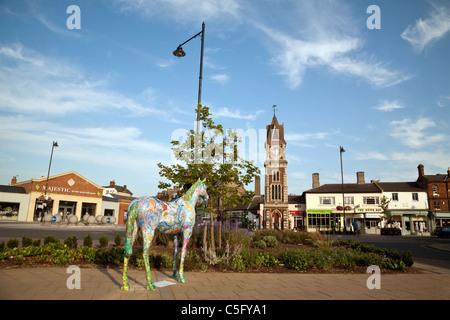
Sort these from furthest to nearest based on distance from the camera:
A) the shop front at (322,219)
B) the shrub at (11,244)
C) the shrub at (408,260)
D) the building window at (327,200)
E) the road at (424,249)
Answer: the building window at (327,200), the shop front at (322,219), the road at (424,249), the shrub at (11,244), the shrub at (408,260)

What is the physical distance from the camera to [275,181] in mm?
52000

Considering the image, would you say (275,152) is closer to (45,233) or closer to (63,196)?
(63,196)

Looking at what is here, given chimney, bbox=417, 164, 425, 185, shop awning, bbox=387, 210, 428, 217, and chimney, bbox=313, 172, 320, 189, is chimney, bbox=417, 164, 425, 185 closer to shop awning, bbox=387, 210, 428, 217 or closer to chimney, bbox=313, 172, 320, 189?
shop awning, bbox=387, 210, 428, 217

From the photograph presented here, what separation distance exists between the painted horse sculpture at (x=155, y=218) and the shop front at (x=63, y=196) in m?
40.7

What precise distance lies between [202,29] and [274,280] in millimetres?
9950

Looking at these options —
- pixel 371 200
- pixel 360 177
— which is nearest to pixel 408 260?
pixel 371 200

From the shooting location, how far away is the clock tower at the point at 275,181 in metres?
49.4

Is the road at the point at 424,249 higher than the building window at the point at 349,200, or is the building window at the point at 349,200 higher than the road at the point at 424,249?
the building window at the point at 349,200

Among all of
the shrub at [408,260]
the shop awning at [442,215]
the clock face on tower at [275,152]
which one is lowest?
the shrub at [408,260]

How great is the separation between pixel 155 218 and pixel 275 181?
47.9m

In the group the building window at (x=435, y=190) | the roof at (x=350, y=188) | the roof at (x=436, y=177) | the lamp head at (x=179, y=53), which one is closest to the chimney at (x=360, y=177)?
the roof at (x=350, y=188)

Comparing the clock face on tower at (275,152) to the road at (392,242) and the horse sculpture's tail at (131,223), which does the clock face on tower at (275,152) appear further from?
the horse sculpture's tail at (131,223)

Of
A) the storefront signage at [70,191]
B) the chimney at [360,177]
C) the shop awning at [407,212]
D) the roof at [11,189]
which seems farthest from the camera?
the chimney at [360,177]
